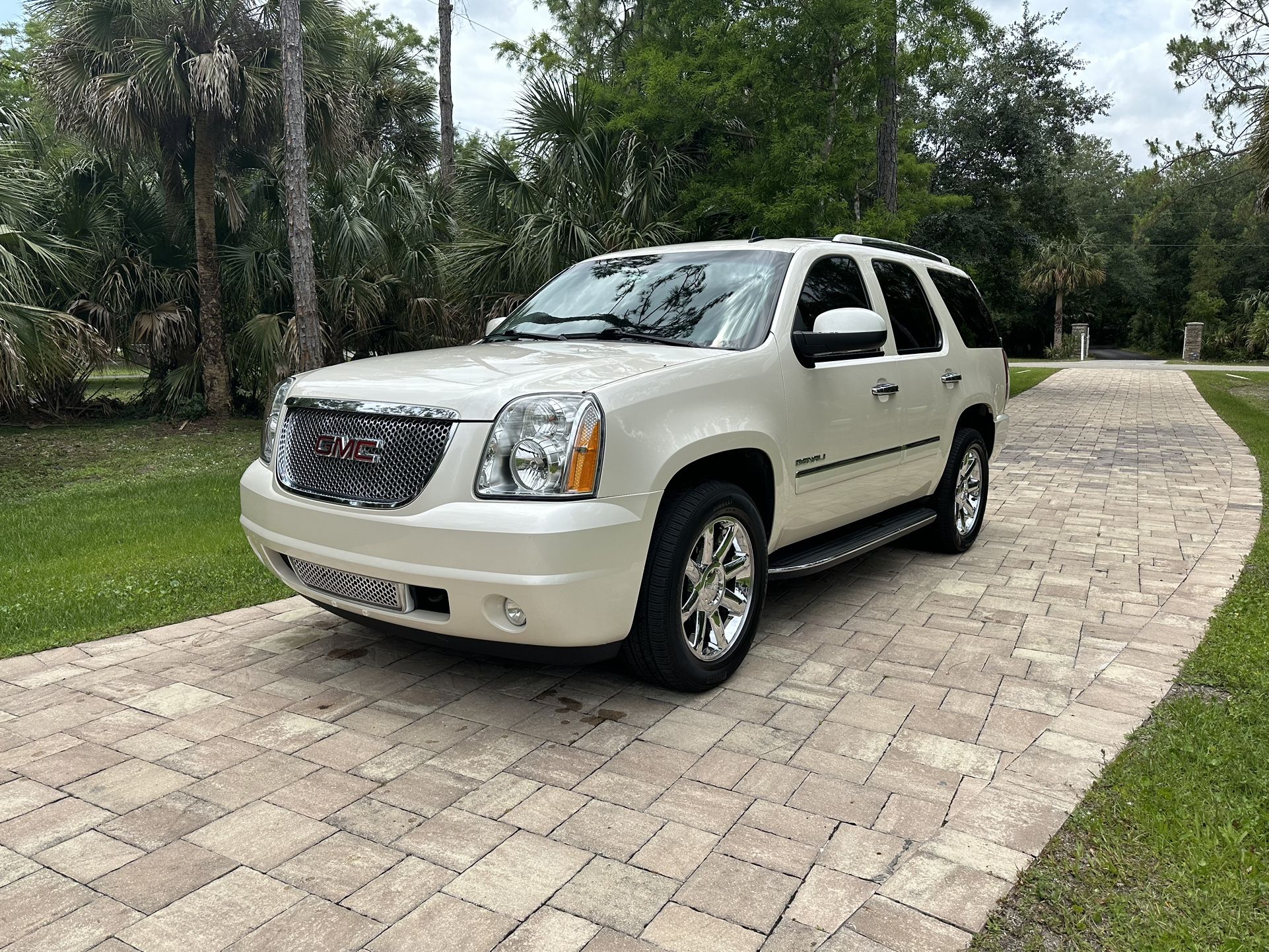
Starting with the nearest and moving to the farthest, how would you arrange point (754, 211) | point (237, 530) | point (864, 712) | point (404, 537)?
point (404, 537)
point (864, 712)
point (237, 530)
point (754, 211)

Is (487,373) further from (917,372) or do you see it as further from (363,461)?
(917,372)

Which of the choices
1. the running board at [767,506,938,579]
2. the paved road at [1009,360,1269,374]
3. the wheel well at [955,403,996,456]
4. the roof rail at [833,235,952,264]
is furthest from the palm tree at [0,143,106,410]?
the paved road at [1009,360,1269,374]

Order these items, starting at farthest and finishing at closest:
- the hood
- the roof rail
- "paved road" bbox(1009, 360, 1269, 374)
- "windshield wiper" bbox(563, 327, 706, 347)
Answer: "paved road" bbox(1009, 360, 1269, 374) → the roof rail → "windshield wiper" bbox(563, 327, 706, 347) → the hood

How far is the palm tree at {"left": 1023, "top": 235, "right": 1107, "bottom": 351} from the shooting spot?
5047 centimetres

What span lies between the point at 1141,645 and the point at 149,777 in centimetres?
432

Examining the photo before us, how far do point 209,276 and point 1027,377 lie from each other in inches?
895

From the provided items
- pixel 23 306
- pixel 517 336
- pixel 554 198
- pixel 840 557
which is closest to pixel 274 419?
pixel 517 336

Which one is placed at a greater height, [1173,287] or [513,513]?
[1173,287]

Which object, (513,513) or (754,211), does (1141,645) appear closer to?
(513,513)

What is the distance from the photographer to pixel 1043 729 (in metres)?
3.54

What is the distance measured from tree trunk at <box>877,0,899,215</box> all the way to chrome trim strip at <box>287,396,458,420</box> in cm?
1058

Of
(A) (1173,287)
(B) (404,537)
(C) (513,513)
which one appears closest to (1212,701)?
(C) (513,513)

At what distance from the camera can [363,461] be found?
3537 mm

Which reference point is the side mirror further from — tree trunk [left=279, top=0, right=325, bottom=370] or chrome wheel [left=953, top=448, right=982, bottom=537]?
tree trunk [left=279, top=0, right=325, bottom=370]
